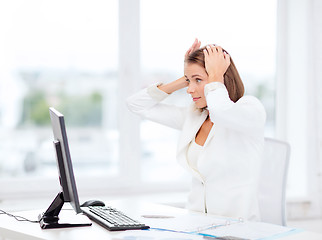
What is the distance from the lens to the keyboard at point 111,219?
1.68 m

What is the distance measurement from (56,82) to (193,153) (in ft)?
3.73

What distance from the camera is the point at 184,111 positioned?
2.56 m

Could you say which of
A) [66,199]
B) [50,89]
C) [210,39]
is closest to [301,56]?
[210,39]

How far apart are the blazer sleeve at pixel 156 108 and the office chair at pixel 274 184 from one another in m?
0.46

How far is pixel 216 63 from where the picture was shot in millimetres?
2205

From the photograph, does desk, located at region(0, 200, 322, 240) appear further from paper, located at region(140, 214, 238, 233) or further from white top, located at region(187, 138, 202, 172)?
white top, located at region(187, 138, 202, 172)

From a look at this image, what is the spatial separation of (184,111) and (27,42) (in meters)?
1.07

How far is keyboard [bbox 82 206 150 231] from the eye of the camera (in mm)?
1684

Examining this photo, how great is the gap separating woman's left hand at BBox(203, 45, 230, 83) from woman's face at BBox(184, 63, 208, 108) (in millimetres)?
71

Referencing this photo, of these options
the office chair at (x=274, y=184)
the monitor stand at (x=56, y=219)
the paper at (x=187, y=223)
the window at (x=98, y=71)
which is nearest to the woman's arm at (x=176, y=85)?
the office chair at (x=274, y=184)

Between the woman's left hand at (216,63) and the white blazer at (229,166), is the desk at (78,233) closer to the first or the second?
the white blazer at (229,166)

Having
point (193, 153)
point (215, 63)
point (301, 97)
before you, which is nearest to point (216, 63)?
point (215, 63)

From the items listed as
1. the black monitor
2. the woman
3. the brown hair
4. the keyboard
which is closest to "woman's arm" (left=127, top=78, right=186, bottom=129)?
the woman

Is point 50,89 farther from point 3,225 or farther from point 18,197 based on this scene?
point 3,225
